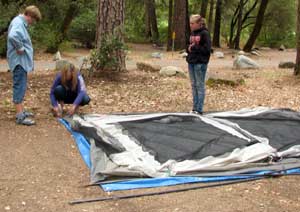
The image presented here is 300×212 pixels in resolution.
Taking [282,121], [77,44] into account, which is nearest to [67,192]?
[282,121]

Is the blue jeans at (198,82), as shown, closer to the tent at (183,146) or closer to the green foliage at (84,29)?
the tent at (183,146)

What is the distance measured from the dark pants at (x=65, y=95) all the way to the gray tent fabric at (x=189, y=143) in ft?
0.95

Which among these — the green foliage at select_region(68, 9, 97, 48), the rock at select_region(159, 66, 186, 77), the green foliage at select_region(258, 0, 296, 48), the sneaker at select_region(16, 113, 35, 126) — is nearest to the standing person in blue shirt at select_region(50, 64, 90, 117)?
the sneaker at select_region(16, 113, 35, 126)

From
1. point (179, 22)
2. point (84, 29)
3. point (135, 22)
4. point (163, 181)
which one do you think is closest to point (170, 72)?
point (163, 181)

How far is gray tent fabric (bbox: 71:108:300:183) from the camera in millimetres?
4305

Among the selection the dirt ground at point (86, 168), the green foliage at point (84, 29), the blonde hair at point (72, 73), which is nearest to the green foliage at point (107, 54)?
the dirt ground at point (86, 168)

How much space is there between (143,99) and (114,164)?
337 cm

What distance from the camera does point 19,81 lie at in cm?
568

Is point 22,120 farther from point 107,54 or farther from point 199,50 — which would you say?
point 107,54

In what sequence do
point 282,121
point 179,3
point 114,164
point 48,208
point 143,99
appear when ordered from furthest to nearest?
point 179,3
point 143,99
point 282,121
point 114,164
point 48,208

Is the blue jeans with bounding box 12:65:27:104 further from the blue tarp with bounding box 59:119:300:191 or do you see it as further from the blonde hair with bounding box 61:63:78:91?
the blue tarp with bounding box 59:119:300:191

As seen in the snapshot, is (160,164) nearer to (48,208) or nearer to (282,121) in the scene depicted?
(48,208)

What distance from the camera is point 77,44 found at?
22.3 metres

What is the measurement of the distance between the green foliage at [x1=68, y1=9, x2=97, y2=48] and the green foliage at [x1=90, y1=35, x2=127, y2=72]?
1227 cm
